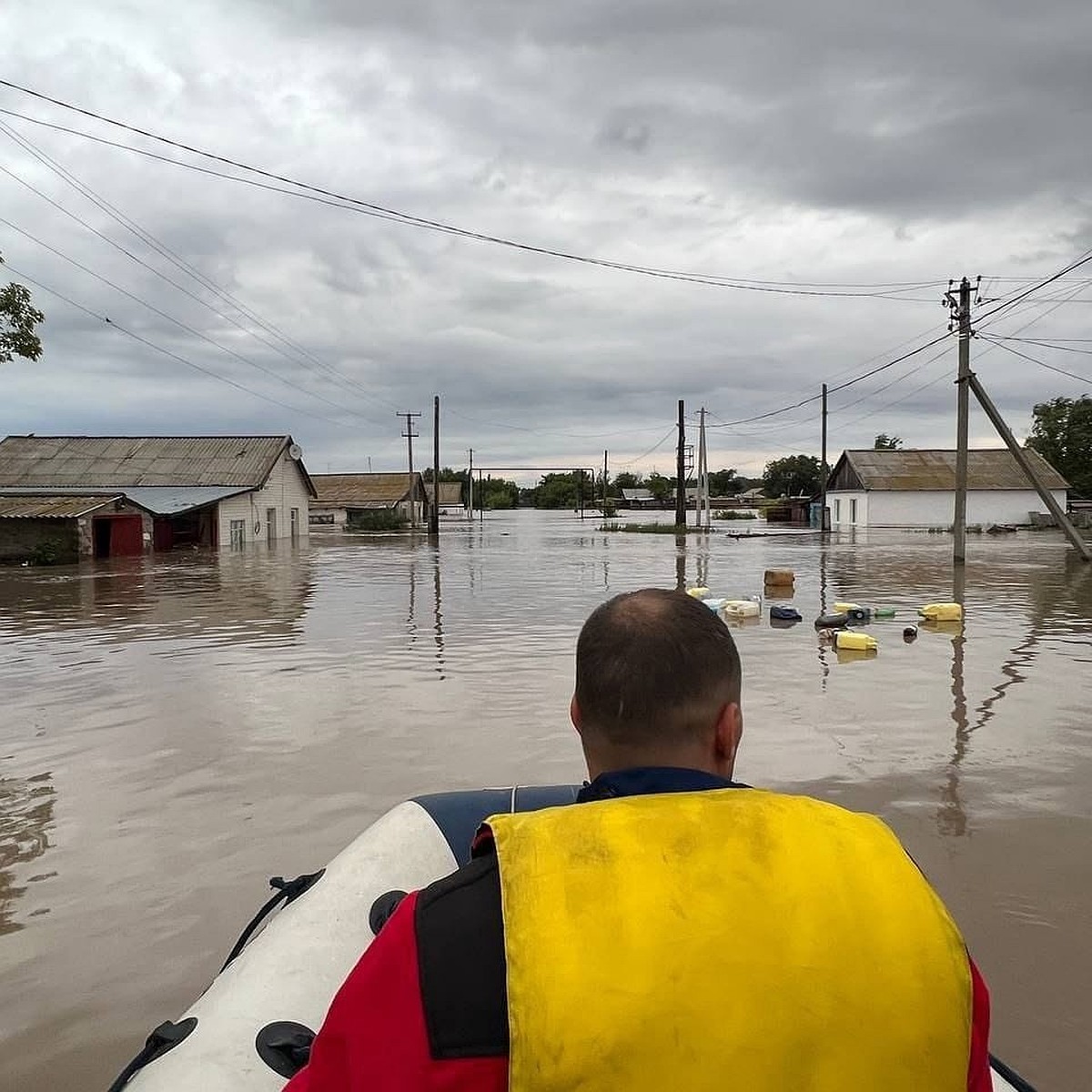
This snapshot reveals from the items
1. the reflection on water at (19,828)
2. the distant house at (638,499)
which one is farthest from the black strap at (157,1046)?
the distant house at (638,499)

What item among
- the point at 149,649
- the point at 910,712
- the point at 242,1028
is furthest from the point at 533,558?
the point at 242,1028

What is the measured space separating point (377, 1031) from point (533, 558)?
29693 millimetres

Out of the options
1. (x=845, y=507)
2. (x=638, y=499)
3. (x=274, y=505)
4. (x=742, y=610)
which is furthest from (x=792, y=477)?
(x=742, y=610)

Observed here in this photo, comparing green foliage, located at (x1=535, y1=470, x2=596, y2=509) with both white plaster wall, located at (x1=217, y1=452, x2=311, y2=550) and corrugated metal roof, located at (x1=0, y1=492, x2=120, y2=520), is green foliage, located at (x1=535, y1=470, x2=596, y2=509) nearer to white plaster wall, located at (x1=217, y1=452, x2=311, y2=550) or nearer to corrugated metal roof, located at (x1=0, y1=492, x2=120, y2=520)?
white plaster wall, located at (x1=217, y1=452, x2=311, y2=550)

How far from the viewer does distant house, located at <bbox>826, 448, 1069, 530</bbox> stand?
190ft

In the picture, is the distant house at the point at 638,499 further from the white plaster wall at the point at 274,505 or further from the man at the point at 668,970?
the man at the point at 668,970

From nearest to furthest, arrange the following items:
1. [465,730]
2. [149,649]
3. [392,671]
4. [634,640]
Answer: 1. [634,640]
2. [465,730]
3. [392,671]
4. [149,649]

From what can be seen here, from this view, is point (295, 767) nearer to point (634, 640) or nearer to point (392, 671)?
point (392, 671)

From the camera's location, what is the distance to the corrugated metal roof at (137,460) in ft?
140

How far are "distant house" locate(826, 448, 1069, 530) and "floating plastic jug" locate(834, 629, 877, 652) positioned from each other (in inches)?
1903

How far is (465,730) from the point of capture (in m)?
8.23

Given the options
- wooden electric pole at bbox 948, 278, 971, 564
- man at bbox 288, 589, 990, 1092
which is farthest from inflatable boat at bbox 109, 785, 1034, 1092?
wooden electric pole at bbox 948, 278, 971, 564

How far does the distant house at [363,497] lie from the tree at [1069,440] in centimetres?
4456

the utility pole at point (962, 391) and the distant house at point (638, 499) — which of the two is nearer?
the utility pole at point (962, 391)
